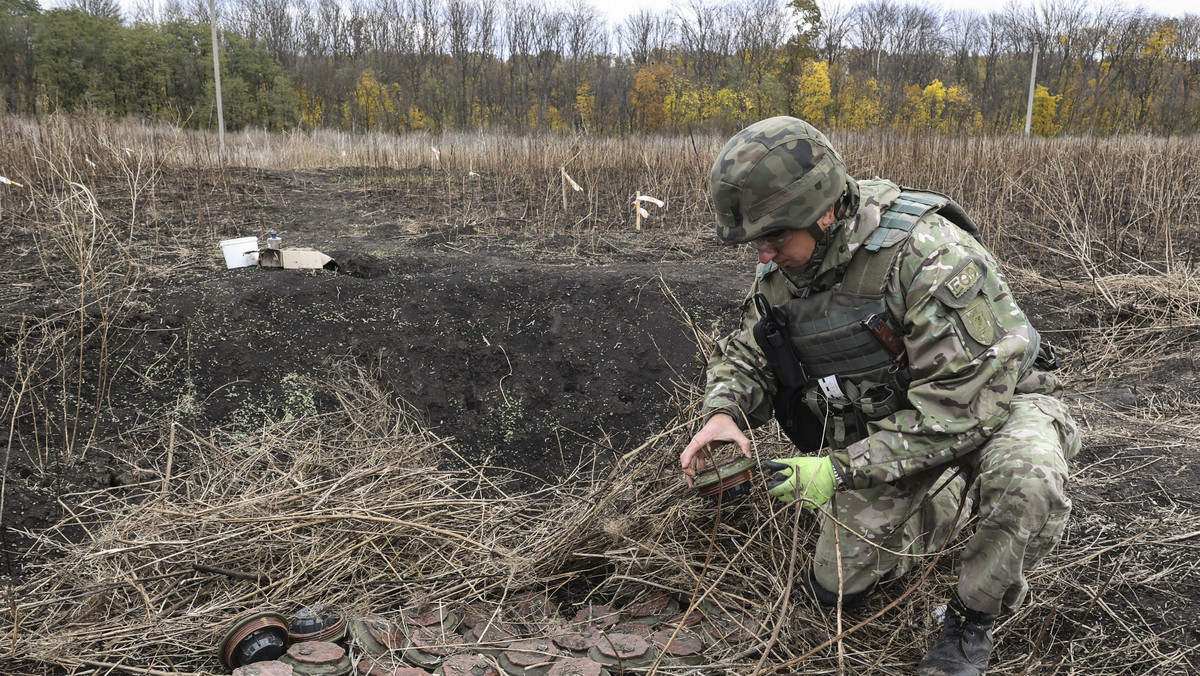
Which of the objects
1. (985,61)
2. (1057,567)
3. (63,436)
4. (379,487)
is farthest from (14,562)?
(985,61)

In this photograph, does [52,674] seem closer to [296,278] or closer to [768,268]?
[768,268]

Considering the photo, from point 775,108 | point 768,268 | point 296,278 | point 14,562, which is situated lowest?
point 14,562

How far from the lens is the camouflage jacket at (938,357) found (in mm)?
1741

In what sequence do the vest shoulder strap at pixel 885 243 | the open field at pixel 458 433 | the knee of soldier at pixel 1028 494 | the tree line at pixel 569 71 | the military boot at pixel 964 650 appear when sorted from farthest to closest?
the tree line at pixel 569 71
the open field at pixel 458 433
the vest shoulder strap at pixel 885 243
the military boot at pixel 964 650
the knee of soldier at pixel 1028 494

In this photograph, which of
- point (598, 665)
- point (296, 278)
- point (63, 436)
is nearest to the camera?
point (598, 665)

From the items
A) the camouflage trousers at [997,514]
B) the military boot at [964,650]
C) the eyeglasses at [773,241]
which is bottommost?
the military boot at [964,650]

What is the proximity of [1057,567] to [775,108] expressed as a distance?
20.9 metres

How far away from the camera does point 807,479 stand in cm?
181

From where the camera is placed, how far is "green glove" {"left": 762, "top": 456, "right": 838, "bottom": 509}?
1812mm

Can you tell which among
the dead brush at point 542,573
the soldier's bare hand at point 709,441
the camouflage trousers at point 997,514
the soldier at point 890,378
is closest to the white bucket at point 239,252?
the dead brush at point 542,573

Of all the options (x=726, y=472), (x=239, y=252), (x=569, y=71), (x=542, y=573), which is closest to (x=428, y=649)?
(x=542, y=573)

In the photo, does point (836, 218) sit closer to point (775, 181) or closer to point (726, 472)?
point (775, 181)

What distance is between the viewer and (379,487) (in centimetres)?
262

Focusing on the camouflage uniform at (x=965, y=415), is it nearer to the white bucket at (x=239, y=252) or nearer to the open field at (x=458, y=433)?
the open field at (x=458, y=433)
